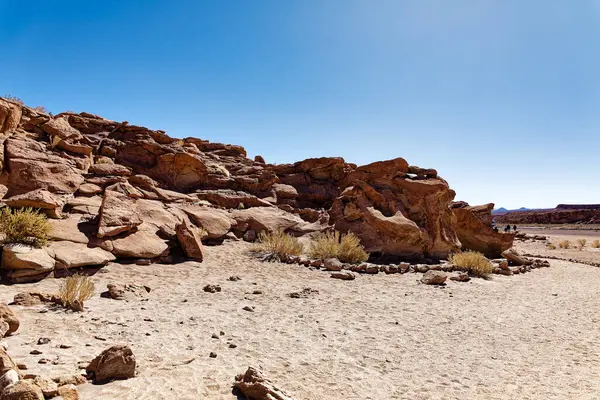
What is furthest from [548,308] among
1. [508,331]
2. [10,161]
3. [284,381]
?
[10,161]

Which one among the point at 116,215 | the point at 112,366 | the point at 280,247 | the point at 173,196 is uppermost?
the point at 173,196

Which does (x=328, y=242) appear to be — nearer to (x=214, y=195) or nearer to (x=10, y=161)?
(x=214, y=195)

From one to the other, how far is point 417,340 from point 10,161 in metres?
10.8

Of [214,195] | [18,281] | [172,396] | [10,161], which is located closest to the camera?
[172,396]

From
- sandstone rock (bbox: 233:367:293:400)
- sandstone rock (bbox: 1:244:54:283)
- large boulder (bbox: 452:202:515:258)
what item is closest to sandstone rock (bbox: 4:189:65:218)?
sandstone rock (bbox: 1:244:54:283)

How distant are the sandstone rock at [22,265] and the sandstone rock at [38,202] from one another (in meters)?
1.85

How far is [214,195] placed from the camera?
1583cm

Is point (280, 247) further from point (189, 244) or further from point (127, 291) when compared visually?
point (127, 291)

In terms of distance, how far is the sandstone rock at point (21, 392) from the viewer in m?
2.43

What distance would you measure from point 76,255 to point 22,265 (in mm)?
1066

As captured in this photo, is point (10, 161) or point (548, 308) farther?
point (10, 161)

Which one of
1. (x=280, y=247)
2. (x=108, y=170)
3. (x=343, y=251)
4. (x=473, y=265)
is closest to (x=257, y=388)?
(x=280, y=247)

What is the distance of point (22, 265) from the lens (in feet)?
21.8

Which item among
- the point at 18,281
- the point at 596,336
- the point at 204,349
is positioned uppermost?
the point at 18,281
